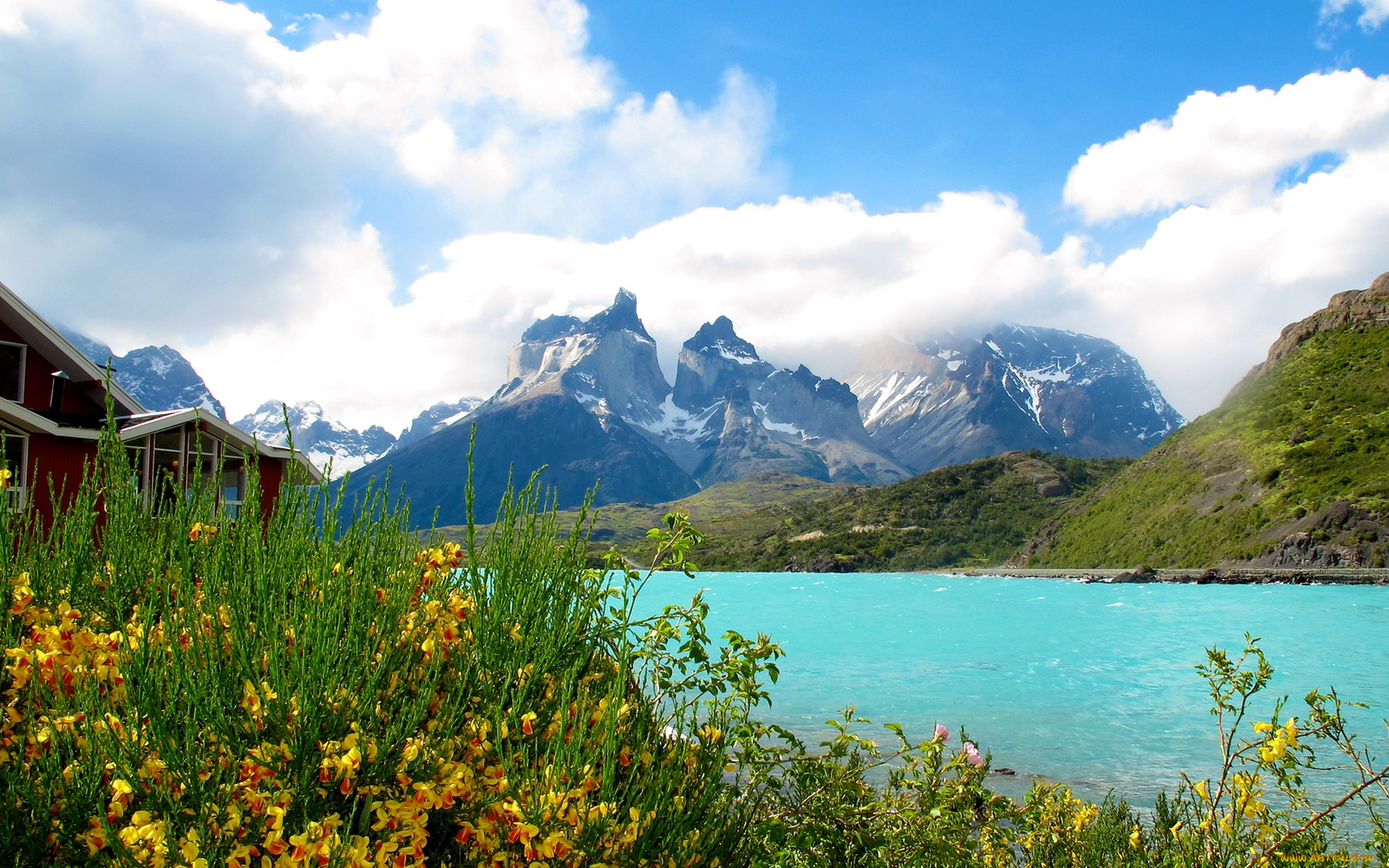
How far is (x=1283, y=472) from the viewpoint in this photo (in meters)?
70.9

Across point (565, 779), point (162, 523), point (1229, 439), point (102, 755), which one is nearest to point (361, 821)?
point (565, 779)

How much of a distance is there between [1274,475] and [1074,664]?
52078mm

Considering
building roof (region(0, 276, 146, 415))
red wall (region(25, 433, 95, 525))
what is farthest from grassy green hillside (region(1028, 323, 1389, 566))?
building roof (region(0, 276, 146, 415))

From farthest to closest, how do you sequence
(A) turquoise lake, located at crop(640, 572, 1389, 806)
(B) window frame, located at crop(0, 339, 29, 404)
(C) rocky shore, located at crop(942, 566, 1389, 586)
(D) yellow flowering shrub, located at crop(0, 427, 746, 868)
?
(C) rocky shore, located at crop(942, 566, 1389, 586)
(A) turquoise lake, located at crop(640, 572, 1389, 806)
(B) window frame, located at crop(0, 339, 29, 404)
(D) yellow flowering shrub, located at crop(0, 427, 746, 868)

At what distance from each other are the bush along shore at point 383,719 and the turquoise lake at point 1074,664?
0.69m

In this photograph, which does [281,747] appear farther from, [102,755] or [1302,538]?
[1302,538]

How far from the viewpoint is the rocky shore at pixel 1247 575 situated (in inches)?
2263

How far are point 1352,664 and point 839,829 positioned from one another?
39.0 m

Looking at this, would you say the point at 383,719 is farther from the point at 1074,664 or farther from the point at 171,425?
the point at 1074,664

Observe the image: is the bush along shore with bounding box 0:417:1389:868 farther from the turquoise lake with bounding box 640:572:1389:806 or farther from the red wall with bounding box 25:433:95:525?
the red wall with bounding box 25:433:95:525

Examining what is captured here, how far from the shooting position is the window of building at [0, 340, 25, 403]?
57.1 ft

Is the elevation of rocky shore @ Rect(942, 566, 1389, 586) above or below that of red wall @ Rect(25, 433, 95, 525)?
below

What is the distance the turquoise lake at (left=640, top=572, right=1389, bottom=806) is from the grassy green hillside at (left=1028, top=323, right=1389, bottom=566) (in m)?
9.65

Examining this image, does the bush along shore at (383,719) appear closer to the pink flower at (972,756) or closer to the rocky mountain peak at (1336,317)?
the pink flower at (972,756)
